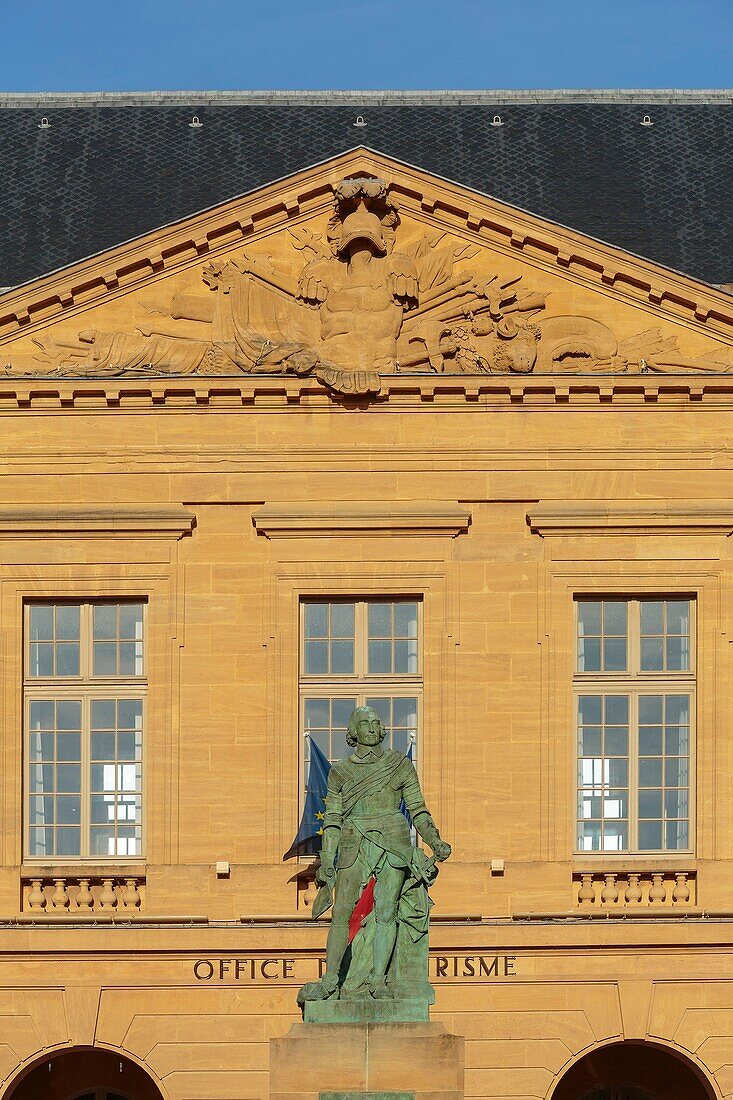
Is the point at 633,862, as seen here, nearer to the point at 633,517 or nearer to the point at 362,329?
the point at 633,517

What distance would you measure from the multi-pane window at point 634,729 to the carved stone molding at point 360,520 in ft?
6.16

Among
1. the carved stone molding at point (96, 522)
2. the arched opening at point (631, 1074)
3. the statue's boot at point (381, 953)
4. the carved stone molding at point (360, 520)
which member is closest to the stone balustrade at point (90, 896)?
the carved stone molding at point (96, 522)

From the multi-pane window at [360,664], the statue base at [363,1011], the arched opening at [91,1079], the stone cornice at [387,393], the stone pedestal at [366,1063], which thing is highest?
the stone cornice at [387,393]

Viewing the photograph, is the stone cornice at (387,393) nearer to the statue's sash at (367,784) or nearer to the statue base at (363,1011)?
the statue's sash at (367,784)

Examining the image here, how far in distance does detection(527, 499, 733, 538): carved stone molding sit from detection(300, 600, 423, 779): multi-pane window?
5.98 ft

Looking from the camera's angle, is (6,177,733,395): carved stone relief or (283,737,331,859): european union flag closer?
(283,737,331,859): european union flag

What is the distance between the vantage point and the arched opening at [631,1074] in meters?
36.6

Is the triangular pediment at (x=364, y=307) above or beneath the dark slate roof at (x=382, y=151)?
beneath

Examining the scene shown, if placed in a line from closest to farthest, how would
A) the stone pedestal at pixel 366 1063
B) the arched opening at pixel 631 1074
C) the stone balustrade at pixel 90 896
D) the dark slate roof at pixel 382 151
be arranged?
the stone pedestal at pixel 366 1063
the stone balustrade at pixel 90 896
the arched opening at pixel 631 1074
the dark slate roof at pixel 382 151

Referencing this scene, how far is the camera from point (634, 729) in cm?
3591

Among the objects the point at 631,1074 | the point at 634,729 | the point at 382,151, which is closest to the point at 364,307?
the point at 634,729

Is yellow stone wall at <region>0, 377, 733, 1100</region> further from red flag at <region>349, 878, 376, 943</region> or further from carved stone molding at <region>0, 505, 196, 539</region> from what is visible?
red flag at <region>349, 878, 376, 943</region>

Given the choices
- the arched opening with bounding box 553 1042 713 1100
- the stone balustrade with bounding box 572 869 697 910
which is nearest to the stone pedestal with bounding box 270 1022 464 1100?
the stone balustrade with bounding box 572 869 697 910

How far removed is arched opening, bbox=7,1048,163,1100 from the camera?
36656mm
